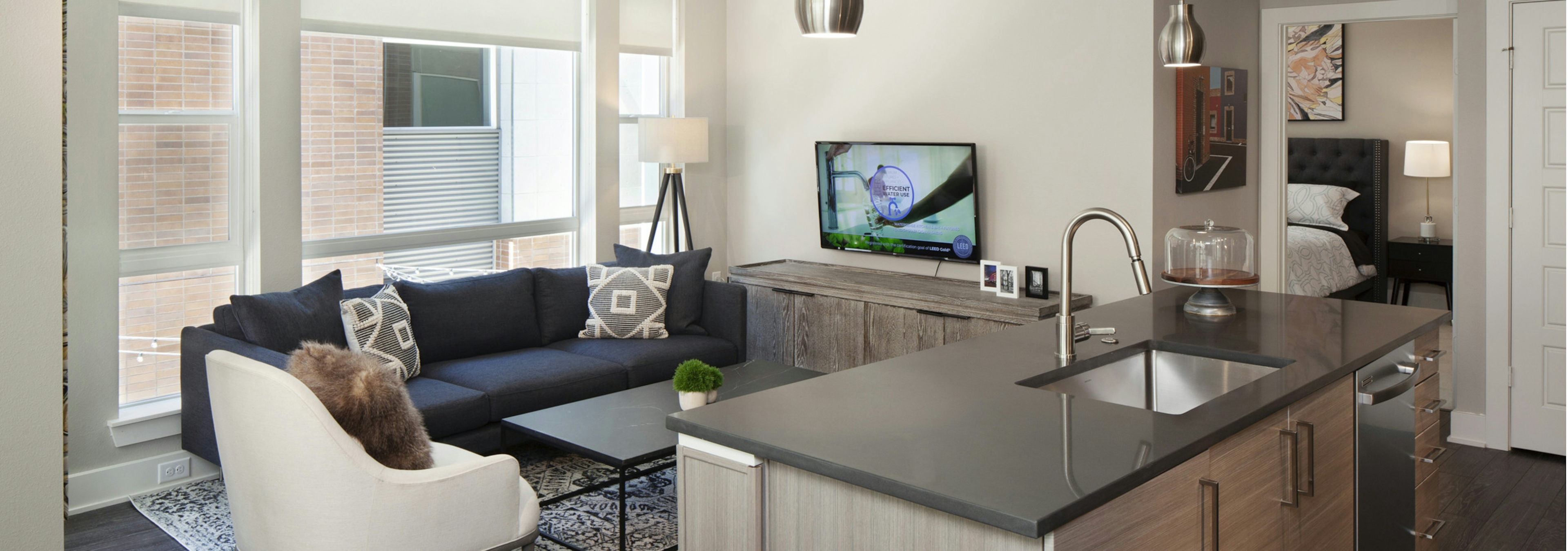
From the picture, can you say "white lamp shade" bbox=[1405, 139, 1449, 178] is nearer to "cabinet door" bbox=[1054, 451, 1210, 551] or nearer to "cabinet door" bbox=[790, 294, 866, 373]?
"cabinet door" bbox=[790, 294, 866, 373]

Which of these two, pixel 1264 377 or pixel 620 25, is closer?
pixel 1264 377

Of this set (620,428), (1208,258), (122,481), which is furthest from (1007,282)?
(122,481)

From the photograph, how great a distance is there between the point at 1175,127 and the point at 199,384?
4165 mm

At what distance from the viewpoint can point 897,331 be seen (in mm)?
4984

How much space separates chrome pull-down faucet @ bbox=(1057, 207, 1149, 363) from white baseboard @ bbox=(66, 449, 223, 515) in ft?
11.3

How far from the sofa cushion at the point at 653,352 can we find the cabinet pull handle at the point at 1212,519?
3.11 m

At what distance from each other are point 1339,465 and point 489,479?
6.88ft

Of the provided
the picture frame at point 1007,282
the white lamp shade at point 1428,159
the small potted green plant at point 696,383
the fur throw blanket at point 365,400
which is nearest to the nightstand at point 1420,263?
the white lamp shade at point 1428,159

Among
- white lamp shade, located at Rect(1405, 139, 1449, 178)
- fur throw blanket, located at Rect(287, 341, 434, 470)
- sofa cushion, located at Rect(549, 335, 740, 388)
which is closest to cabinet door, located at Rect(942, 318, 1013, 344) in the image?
sofa cushion, located at Rect(549, 335, 740, 388)

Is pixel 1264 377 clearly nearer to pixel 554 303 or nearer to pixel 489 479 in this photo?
pixel 489 479

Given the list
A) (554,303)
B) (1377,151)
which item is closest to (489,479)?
(554,303)

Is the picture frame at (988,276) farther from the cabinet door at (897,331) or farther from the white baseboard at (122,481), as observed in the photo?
the white baseboard at (122,481)

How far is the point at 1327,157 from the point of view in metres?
7.82

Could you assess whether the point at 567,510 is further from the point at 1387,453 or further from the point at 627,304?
the point at 1387,453
